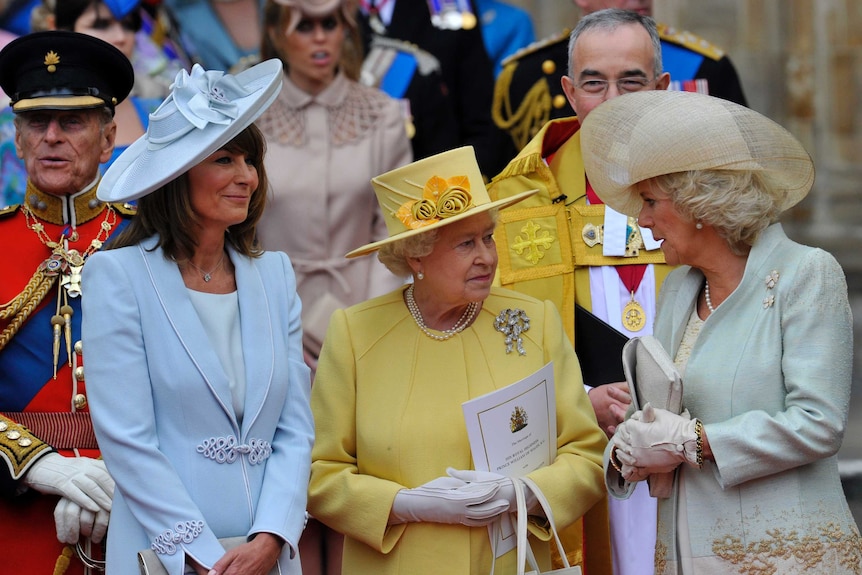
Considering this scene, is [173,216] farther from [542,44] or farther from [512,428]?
[542,44]

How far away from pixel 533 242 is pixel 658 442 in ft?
4.74

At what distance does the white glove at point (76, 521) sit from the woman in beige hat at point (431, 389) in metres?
0.60

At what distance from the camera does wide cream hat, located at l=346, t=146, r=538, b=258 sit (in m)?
3.99

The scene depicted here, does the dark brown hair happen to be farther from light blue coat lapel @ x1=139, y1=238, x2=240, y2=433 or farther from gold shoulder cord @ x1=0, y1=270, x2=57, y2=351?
gold shoulder cord @ x1=0, y1=270, x2=57, y2=351

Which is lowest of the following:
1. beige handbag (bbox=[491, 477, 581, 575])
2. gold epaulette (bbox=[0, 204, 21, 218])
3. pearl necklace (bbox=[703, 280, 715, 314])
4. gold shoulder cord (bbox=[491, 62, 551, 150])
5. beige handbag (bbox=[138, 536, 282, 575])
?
beige handbag (bbox=[491, 477, 581, 575])

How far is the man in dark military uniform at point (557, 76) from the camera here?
589 cm

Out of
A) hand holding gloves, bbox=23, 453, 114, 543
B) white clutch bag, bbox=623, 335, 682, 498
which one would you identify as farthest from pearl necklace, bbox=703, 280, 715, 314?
hand holding gloves, bbox=23, 453, 114, 543

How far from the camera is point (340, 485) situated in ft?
13.0

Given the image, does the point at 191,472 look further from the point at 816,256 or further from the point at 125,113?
the point at 125,113

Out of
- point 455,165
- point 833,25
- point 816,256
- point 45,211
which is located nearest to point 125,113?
point 45,211

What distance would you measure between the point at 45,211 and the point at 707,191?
205 centimetres

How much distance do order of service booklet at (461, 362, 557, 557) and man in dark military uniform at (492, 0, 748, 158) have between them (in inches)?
88.2

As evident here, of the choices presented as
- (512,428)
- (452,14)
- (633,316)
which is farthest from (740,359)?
(452,14)

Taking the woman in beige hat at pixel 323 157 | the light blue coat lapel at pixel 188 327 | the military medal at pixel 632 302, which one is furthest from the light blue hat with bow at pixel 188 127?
the woman in beige hat at pixel 323 157
